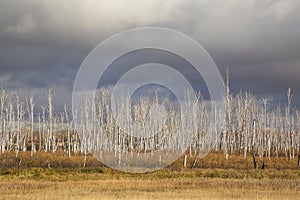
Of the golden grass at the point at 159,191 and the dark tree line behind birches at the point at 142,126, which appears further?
the dark tree line behind birches at the point at 142,126

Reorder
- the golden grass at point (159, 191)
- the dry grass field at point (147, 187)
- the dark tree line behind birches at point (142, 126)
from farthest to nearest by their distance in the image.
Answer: the dark tree line behind birches at point (142, 126)
the dry grass field at point (147, 187)
the golden grass at point (159, 191)

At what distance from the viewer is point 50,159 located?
5262 centimetres

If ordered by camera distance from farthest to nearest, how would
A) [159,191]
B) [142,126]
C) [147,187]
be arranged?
[142,126]
[147,187]
[159,191]

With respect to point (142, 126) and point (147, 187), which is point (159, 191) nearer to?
point (147, 187)

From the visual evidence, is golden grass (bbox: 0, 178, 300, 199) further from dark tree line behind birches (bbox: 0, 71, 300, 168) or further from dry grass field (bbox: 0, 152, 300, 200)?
dark tree line behind birches (bbox: 0, 71, 300, 168)

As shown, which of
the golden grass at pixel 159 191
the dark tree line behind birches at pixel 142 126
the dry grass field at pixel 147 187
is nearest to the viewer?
the golden grass at pixel 159 191

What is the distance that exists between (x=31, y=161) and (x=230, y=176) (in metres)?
27.2

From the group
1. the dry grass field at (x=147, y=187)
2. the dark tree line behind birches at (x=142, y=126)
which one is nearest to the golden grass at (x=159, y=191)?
the dry grass field at (x=147, y=187)

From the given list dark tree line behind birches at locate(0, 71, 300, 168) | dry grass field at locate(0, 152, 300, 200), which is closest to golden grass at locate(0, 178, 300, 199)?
dry grass field at locate(0, 152, 300, 200)

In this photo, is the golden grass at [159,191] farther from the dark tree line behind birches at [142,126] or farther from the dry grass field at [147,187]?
the dark tree line behind birches at [142,126]

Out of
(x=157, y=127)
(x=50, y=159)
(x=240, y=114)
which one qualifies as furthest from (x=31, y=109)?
(x=240, y=114)

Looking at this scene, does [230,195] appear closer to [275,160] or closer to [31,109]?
[275,160]

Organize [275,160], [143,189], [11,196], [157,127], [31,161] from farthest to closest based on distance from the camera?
1. [157,127]
2. [275,160]
3. [31,161]
4. [143,189]
5. [11,196]

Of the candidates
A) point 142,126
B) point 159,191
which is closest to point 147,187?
point 159,191
